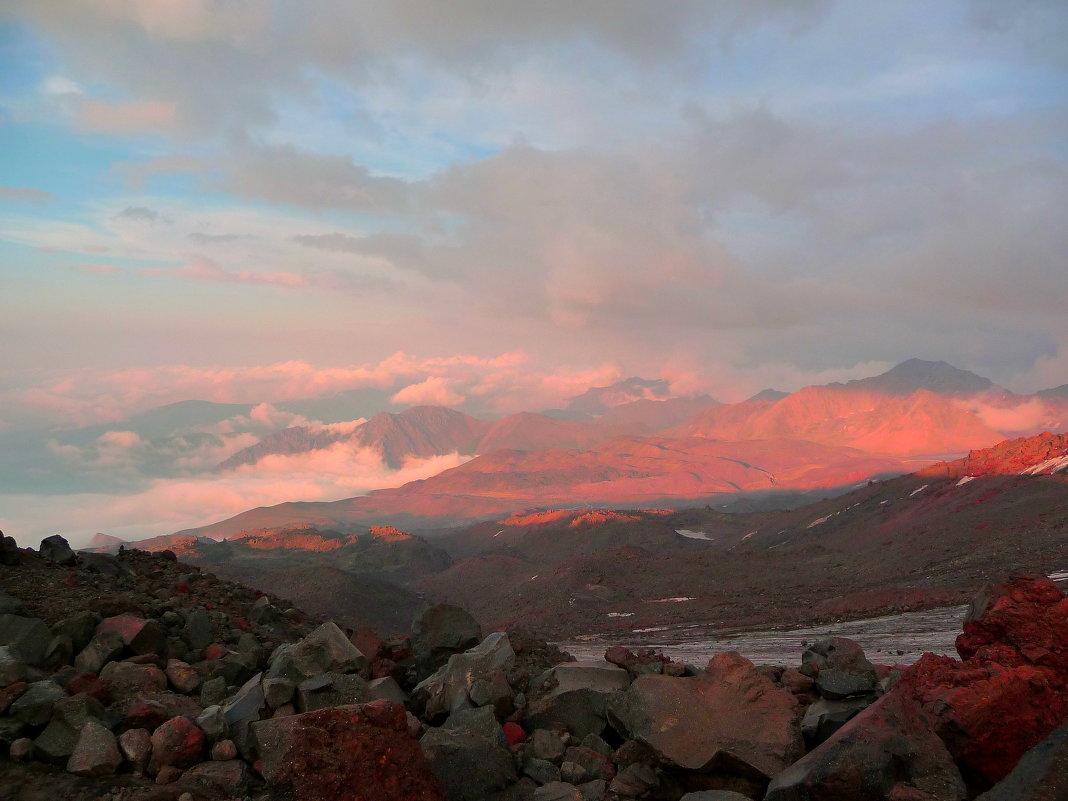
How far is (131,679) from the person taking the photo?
770 cm

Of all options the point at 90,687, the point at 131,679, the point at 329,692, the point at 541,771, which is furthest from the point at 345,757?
the point at 131,679

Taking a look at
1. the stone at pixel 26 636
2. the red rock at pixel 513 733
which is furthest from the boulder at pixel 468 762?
the stone at pixel 26 636

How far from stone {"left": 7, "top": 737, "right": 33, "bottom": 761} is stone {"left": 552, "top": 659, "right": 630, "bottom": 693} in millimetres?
5078

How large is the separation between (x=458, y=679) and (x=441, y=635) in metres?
1.70

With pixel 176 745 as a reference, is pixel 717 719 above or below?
below

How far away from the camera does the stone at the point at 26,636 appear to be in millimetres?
7898

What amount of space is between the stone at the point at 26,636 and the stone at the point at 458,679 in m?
4.18

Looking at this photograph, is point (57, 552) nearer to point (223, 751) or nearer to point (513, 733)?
point (223, 751)

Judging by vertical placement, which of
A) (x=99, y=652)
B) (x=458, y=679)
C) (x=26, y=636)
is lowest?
(x=458, y=679)

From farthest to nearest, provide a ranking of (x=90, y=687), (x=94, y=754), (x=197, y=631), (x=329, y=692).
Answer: (x=197, y=631) < (x=329, y=692) < (x=90, y=687) < (x=94, y=754)

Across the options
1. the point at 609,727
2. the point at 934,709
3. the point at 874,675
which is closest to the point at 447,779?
the point at 609,727

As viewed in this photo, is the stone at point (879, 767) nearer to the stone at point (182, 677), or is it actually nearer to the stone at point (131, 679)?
the stone at point (182, 677)

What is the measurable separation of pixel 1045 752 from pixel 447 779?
4707 millimetres

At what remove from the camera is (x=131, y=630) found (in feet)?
28.1
